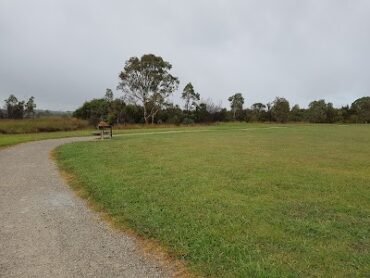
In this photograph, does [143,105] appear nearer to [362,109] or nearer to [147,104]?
[147,104]

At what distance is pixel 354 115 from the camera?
236 feet

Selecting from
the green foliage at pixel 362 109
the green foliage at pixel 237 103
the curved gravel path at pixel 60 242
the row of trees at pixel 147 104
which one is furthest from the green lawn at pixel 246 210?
the green foliage at pixel 362 109

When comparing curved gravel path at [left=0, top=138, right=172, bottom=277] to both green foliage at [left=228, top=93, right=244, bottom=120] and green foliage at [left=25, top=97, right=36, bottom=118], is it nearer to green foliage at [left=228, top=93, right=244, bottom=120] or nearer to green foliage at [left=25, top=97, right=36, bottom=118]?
green foliage at [left=25, top=97, right=36, bottom=118]

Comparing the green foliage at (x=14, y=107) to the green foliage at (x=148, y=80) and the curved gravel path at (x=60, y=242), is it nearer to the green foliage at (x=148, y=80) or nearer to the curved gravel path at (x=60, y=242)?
the green foliage at (x=148, y=80)

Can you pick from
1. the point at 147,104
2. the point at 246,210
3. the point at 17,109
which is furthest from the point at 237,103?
the point at 246,210

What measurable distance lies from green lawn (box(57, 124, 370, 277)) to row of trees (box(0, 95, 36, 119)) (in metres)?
44.6

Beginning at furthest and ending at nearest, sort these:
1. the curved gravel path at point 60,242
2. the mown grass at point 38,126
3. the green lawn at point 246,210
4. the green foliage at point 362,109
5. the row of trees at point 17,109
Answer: the green foliage at point 362,109
the row of trees at point 17,109
the mown grass at point 38,126
the green lawn at point 246,210
the curved gravel path at point 60,242

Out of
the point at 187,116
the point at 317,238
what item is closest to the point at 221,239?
the point at 317,238

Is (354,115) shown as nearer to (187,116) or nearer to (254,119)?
(254,119)

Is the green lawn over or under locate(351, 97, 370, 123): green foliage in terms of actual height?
under

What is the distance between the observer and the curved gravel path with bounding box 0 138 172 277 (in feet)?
13.1

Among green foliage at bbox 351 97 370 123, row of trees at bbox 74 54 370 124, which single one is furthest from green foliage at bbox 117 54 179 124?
green foliage at bbox 351 97 370 123

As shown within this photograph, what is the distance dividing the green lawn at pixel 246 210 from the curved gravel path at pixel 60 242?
0.43 metres

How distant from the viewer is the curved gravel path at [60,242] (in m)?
4.00
